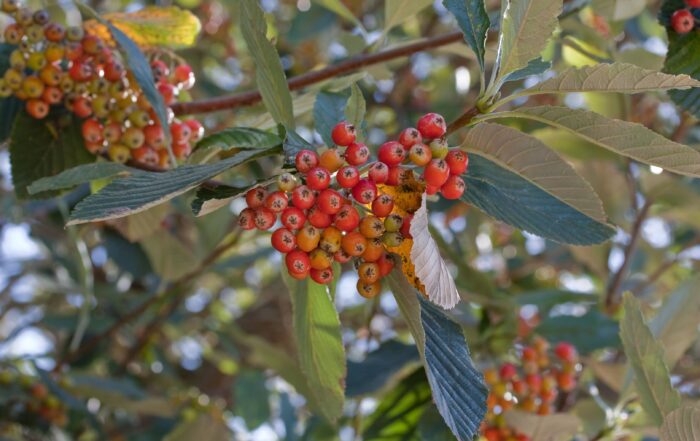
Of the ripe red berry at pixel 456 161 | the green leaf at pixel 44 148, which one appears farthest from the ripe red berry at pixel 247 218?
the green leaf at pixel 44 148

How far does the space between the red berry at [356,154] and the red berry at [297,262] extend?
18 centimetres

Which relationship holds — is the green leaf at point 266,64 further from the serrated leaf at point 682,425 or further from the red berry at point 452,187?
the serrated leaf at point 682,425

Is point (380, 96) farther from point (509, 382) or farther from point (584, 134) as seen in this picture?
point (584, 134)

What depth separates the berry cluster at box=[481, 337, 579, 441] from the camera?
7.07 feet

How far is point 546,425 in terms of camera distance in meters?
2.00

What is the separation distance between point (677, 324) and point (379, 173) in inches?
44.8

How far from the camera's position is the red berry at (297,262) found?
53.5 inches

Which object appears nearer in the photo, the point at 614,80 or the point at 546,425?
the point at 614,80

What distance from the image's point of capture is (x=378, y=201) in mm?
1302

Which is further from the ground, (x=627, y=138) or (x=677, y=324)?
(x=627, y=138)

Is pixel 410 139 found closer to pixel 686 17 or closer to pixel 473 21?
pixel 473 21

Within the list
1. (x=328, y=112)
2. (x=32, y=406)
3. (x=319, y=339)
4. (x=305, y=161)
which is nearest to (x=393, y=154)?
(x=305, y=161)

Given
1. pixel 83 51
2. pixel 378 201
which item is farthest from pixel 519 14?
pixel 83 51

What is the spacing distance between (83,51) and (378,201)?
Result: 91 centimetres
